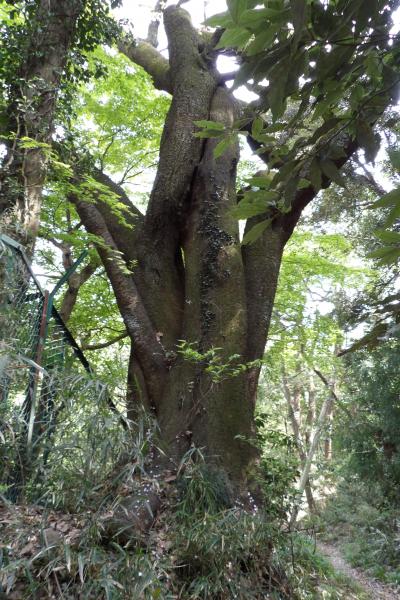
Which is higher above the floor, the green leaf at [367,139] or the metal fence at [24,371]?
the green leaf at [367,139]

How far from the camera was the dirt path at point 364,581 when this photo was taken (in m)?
6.86

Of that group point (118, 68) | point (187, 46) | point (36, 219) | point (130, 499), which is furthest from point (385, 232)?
point (118, 68)

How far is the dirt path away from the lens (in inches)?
270

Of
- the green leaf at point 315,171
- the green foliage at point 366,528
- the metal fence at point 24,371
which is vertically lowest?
the green foliage at point 366,528

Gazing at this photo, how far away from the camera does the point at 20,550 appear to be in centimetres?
162

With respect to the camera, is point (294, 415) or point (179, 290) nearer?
point (179, 290)

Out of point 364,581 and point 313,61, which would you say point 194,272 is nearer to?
point 313,61

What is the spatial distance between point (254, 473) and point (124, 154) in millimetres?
6431

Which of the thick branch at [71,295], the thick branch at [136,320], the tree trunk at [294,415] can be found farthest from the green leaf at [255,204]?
the tree trunk at [294,415]

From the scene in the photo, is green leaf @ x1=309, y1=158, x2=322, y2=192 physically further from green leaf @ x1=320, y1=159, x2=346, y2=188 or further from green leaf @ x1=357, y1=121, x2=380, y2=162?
green leaf @ x1=357, y1=121, x2=380, y2=162

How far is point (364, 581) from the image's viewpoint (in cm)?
826

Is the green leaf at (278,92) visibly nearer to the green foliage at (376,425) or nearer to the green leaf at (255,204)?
the green leaf at (255,204)

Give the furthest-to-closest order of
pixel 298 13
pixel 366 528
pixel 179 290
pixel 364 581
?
1. pixel 366 528
2. pixel 364 581
3. pixel 179 290
4. pixel 298 13

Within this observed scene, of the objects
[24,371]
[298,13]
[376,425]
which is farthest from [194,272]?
[376,425]
